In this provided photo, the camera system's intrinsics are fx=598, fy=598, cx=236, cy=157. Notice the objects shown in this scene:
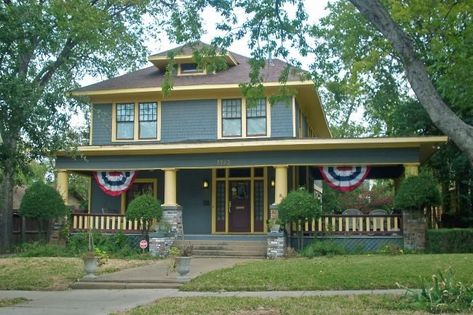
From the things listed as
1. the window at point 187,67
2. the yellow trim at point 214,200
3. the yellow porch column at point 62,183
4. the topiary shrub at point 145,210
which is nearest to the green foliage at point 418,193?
the yellow trim at point 214,200

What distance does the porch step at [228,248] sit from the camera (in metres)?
20.3

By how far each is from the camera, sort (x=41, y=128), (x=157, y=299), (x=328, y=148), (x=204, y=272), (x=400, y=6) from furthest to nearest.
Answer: (x=328, y=148)
(x=400, y=6)
(x=204, y=272)
(x=41, y=128)
(x=157, y=299)

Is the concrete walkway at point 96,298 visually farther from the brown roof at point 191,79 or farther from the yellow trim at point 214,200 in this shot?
the brown roof at point 191,79

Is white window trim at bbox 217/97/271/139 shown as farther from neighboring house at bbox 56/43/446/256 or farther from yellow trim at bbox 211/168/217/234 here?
yellow trim at bbox 211/168/217/234

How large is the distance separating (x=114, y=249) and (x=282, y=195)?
6103mm

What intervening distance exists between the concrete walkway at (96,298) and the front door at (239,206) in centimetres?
1019

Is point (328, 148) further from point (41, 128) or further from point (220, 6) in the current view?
point (41, 128)

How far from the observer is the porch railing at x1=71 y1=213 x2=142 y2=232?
2188 cm

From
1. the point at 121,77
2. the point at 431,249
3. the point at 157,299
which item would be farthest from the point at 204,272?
the point at 121,77

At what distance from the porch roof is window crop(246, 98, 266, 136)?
5.51 ft

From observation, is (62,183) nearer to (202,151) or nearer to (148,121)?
(148,121)

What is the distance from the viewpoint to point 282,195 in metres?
20.7

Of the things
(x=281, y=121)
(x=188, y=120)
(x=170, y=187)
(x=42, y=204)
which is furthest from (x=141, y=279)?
(x=188, y=120)

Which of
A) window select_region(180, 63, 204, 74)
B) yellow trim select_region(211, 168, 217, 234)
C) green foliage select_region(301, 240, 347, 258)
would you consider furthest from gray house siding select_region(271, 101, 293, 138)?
green foliage select_region(301, 240, 347, 258)
